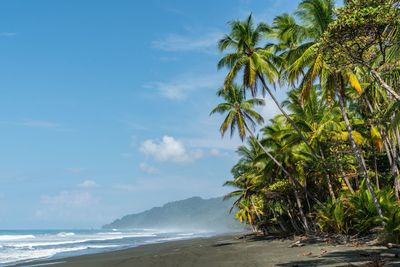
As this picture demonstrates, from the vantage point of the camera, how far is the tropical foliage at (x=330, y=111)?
12164mm

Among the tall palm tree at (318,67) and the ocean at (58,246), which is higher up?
the tall palm tree at (318,67)

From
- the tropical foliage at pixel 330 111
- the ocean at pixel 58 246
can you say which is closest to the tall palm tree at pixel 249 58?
the tropical foliage at pixel 330 111

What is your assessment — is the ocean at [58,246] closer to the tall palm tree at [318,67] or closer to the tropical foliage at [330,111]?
the tropical foliage at [330,111]

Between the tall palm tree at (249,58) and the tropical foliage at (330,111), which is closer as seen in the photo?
the tropical foliage at (330,111)

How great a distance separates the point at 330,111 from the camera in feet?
83.7

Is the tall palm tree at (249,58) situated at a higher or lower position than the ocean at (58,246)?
higher

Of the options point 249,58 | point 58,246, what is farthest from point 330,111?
point 58,246

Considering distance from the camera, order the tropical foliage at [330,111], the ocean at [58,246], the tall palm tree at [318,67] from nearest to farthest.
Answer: the tropical foliage at [330,111] → the tall palm tree at [318,67] → the ocean at [58,246]

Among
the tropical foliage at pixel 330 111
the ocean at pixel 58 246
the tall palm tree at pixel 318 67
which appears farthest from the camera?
the ocean at pixel 58 246

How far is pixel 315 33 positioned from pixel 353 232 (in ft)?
34.9

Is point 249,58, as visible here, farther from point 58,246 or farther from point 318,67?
point 58,246

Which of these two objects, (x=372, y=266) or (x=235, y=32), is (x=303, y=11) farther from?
(x=372, y=266)

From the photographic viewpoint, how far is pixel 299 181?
1140 inches

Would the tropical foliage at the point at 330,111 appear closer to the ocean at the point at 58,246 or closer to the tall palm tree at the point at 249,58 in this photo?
the tall palm tree at the point at 249,58
